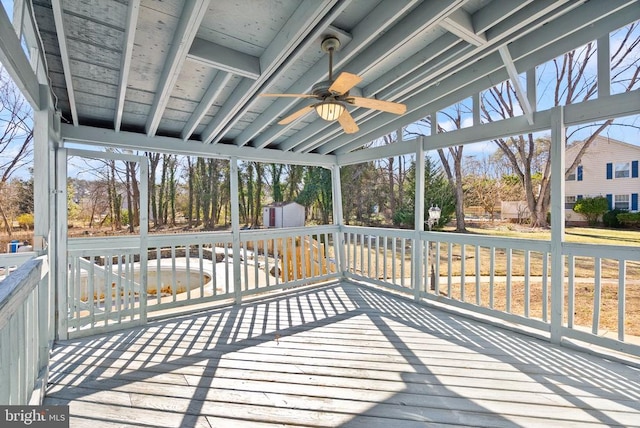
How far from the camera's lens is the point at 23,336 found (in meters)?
1.60

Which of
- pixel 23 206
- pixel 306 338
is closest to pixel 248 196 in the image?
pixel 23 206

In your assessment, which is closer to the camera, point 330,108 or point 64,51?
point 64,51

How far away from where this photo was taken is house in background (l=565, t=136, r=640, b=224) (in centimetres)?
287

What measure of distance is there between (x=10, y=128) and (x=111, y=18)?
1.66 meters

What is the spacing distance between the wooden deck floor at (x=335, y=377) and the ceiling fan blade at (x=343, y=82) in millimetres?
2207

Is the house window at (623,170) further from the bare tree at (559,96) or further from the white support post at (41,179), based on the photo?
the white support post at (41,179)

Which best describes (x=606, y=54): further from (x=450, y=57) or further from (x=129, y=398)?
(x=129, y=398)

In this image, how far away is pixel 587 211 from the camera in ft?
10.4

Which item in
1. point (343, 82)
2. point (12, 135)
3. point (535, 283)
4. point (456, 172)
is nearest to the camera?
point (343, 82)

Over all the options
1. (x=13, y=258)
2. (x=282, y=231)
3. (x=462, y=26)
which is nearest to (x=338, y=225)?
(x=282, y=231)

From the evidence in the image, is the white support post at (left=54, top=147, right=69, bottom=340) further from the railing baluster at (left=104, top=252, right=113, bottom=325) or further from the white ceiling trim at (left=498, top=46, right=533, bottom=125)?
the white ceiling trim at (left=498, top=46, right=533, bottom=125)

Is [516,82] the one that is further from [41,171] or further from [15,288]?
[41,171]

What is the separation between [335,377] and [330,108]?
83.7 inches

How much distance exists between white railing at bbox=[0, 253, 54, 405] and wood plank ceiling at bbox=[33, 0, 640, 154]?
1.52 meters
